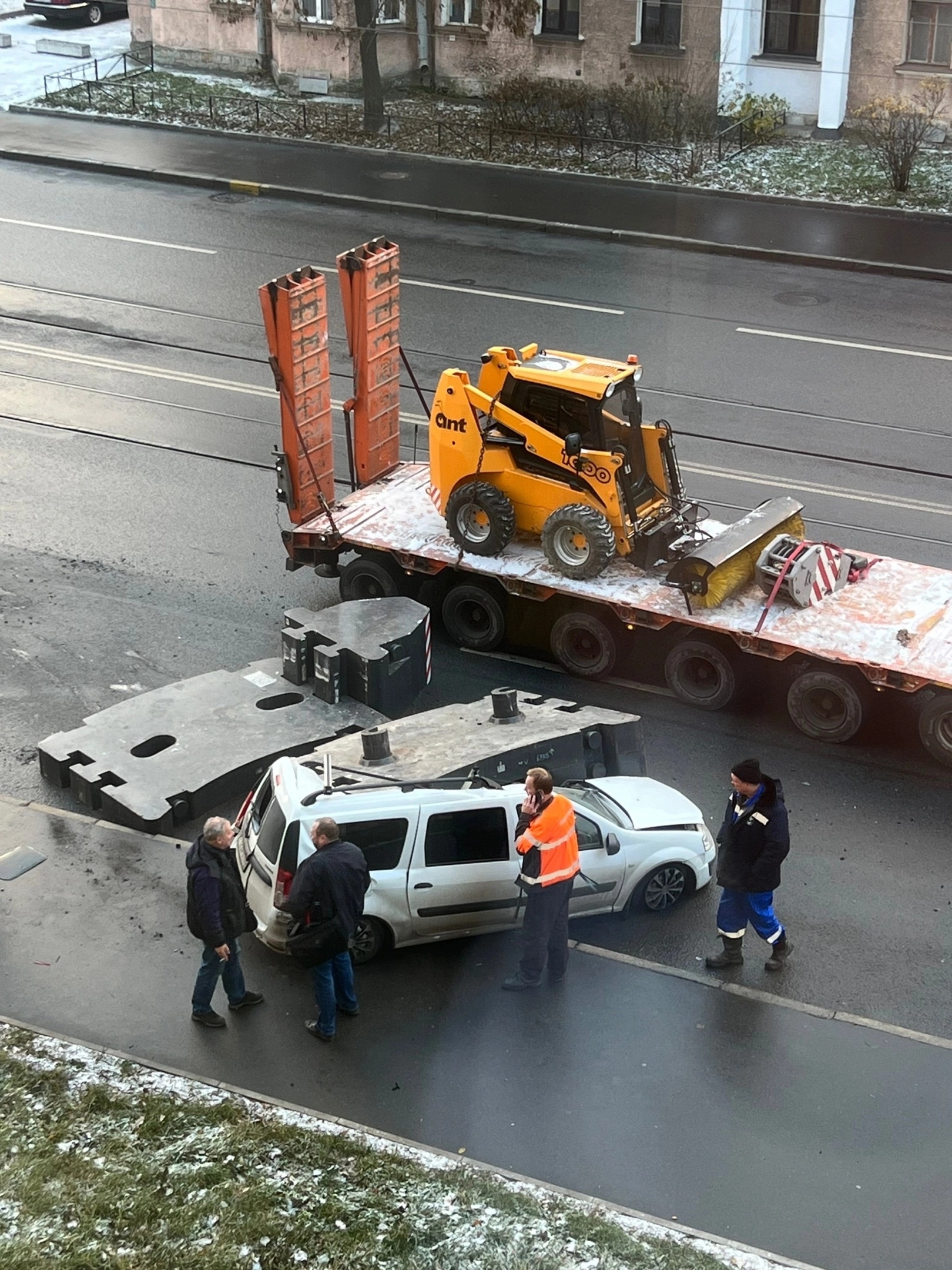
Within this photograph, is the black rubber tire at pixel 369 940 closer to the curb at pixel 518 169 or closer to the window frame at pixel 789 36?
the curb at pixel 518 169

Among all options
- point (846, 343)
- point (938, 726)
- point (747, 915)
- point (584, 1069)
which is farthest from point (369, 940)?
point (846, 343)

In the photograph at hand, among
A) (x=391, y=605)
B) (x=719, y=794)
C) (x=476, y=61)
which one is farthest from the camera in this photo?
(x=476, y=61)

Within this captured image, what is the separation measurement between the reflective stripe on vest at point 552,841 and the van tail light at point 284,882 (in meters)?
1.40

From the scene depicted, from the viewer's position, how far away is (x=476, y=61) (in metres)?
31.4

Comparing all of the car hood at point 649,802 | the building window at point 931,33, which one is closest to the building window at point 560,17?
the building window at point 931,33

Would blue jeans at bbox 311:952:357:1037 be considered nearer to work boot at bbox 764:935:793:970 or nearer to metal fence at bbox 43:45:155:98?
work boot at bbox 764:935:793:970

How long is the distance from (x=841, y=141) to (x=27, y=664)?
20768 millimetres

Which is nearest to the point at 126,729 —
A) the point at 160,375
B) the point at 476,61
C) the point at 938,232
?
the point at 160,375

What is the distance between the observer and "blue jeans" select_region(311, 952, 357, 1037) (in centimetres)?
868

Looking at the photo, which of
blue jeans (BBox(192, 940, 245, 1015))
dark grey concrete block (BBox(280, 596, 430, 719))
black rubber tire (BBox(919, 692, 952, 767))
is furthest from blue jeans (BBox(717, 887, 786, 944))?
dark grey concrete block (BBox(280, 596, 430, 719))

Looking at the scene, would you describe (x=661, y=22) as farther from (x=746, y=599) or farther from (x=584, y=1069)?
(x=584, y=1069)

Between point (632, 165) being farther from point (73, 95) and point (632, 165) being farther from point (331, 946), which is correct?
point (331, 946)

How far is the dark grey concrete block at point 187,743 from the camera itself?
1088 cm

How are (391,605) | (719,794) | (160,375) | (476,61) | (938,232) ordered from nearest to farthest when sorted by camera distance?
(719,794) → (391,605) → (160,375) → (938,232) → (476,61)
